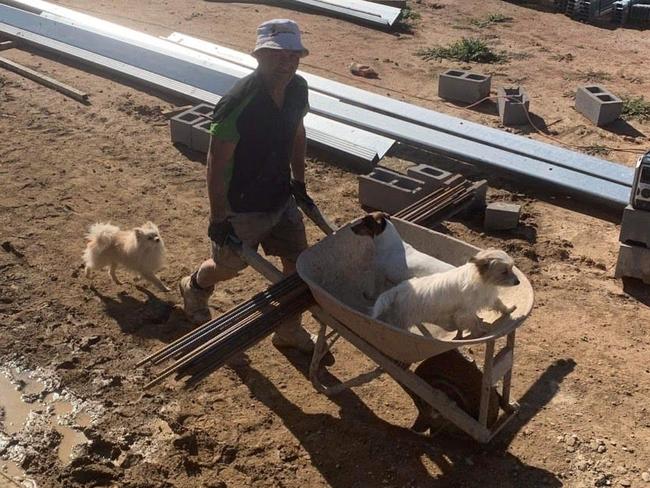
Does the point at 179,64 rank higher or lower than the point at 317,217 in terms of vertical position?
lower

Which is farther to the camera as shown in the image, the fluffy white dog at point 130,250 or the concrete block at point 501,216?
the concrete block at point 501,216

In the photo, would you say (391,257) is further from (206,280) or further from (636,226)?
(636,226)

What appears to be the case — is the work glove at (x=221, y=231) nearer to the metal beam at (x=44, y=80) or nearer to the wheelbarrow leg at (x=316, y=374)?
the wheelbarrow leg at (x=316, y=374)

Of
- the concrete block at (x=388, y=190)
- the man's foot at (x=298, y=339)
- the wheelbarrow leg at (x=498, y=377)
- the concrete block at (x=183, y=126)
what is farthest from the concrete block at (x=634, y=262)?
the concrete block at (x=183, y=126)

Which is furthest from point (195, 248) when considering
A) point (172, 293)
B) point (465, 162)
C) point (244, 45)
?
point (244, 45)

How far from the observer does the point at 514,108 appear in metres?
9.98

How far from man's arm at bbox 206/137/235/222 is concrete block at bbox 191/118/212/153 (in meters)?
4.08

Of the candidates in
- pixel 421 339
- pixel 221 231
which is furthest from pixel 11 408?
pixel 421 339

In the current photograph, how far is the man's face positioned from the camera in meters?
4.64

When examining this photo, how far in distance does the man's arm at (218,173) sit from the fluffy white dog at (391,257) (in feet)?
2.90

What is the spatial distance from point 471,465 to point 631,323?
2.21 meters

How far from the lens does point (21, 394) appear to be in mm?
5547

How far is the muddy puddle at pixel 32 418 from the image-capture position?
5.00 meters

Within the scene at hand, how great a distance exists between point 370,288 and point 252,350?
145 cm
